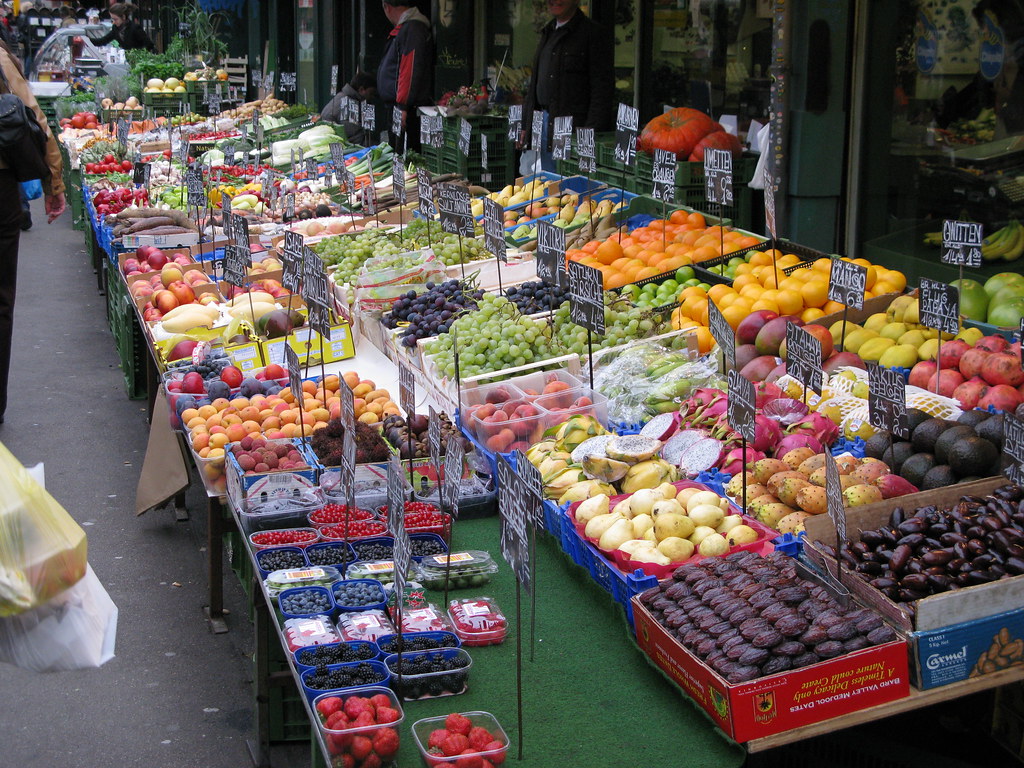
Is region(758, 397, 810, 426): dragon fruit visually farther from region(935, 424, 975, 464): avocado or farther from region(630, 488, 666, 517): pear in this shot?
region(630, 488, 666, 517): pear

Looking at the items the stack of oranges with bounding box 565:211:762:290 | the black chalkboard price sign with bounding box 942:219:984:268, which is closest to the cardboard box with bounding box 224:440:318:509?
the stack of oranges with bounding box 565:211:762:290

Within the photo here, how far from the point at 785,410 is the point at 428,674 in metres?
1.82

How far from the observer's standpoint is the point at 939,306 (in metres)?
4.04

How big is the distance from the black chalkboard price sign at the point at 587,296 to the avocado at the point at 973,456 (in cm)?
130

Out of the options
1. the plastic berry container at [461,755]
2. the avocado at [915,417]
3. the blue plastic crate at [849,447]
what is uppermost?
the avocado at [915,417]

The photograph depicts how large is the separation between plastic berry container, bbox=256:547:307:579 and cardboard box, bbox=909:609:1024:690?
182 centimetres

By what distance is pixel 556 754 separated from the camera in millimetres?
2650

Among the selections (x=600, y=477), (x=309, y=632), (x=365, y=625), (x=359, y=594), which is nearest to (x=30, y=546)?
(x=309, y=632)

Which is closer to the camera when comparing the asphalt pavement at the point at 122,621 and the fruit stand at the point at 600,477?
the fruit stand at the point at 600,477

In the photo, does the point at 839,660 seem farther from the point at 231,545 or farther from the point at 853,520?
the point at 231,545

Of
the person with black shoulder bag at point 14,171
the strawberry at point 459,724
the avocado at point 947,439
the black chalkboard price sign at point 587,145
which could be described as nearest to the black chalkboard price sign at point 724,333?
the avocado at point 947,439

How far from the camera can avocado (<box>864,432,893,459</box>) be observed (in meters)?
3.79

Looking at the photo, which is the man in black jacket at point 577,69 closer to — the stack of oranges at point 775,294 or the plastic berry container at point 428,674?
the stack of oranges at point 775,294

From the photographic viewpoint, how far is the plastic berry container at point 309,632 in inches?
119
